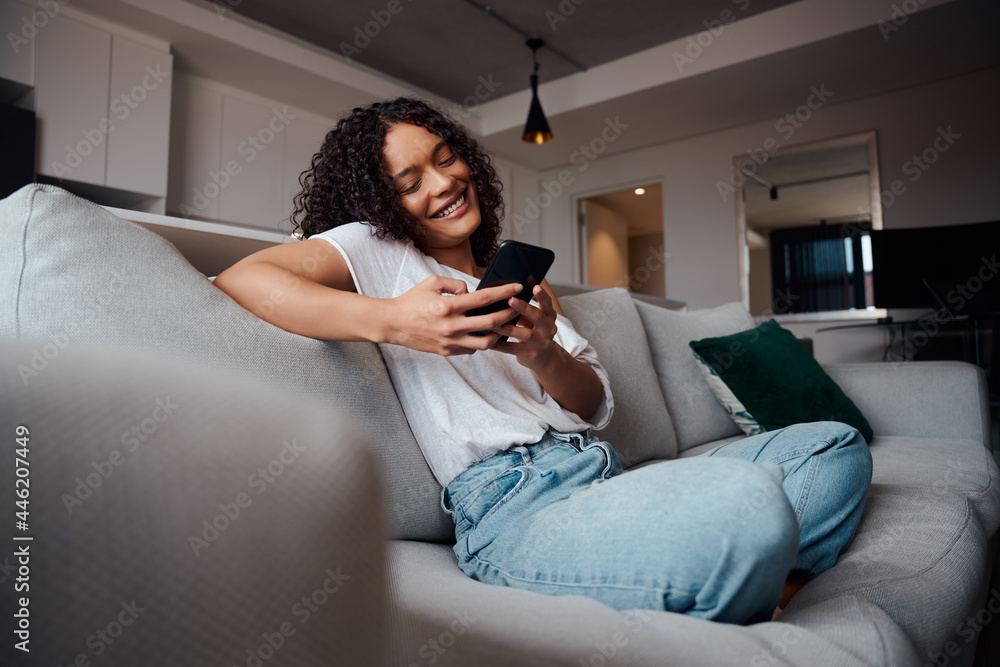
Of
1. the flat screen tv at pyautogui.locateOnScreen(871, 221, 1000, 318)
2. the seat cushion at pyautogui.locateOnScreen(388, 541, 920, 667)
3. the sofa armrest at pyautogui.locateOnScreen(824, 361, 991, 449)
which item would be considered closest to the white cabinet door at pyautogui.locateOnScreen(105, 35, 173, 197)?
the sofa armrest at pyautogui.locateOnScreen(824, 361, 991, 449)

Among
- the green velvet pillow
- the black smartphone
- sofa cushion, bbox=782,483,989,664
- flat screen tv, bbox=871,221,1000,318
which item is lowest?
sofa cushion, bbox=782,483,989,664

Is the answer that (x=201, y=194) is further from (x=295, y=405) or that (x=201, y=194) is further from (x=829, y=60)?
(x=295, y=405)

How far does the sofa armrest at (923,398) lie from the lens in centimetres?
177

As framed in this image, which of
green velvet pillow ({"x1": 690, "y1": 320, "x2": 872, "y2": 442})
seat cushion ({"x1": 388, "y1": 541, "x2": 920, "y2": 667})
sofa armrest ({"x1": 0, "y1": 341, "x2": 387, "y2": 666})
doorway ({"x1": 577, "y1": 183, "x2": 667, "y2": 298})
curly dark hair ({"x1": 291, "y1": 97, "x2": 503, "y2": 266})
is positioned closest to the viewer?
sofa armrest ({"x1": 0, "y1": 341, "x2": 387, "y2": 666})

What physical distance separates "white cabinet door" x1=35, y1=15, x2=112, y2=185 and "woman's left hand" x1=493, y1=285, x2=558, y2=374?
12.3 feet

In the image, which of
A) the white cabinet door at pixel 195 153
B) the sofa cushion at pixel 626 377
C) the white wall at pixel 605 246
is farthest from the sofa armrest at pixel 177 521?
the white wall at pixel 605 246

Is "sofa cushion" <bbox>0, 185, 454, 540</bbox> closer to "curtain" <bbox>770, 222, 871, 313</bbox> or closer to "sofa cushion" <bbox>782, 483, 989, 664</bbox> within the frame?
"sofa cushion" <bbox>782, 483, 989, 664</bbox>

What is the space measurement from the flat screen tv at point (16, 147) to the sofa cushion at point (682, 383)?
129 inches

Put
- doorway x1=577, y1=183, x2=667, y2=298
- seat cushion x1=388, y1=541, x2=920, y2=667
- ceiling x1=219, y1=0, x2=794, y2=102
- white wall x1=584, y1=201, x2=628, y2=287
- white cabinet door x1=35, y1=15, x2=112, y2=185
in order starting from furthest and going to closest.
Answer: white wall x1=584, y1=201, x2=628, y2=287
doorway x1=577, y1=183, x2=667, y2=298
ceiling x1=219, y1=0, x2=794, y2=102
white cabinet door x1=35, y1=15, x2=112, y2=185
seat cushion x1=388, y1=541, x2=920, y2=667

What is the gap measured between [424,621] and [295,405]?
1.23 feet

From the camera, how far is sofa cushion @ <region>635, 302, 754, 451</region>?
1.76m

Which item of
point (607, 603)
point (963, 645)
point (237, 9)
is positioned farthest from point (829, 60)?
point (607, 603)

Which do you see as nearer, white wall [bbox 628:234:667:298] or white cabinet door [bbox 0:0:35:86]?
white cabinet door [bbox 0:0:35:86]

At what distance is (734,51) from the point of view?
422 centimetres
